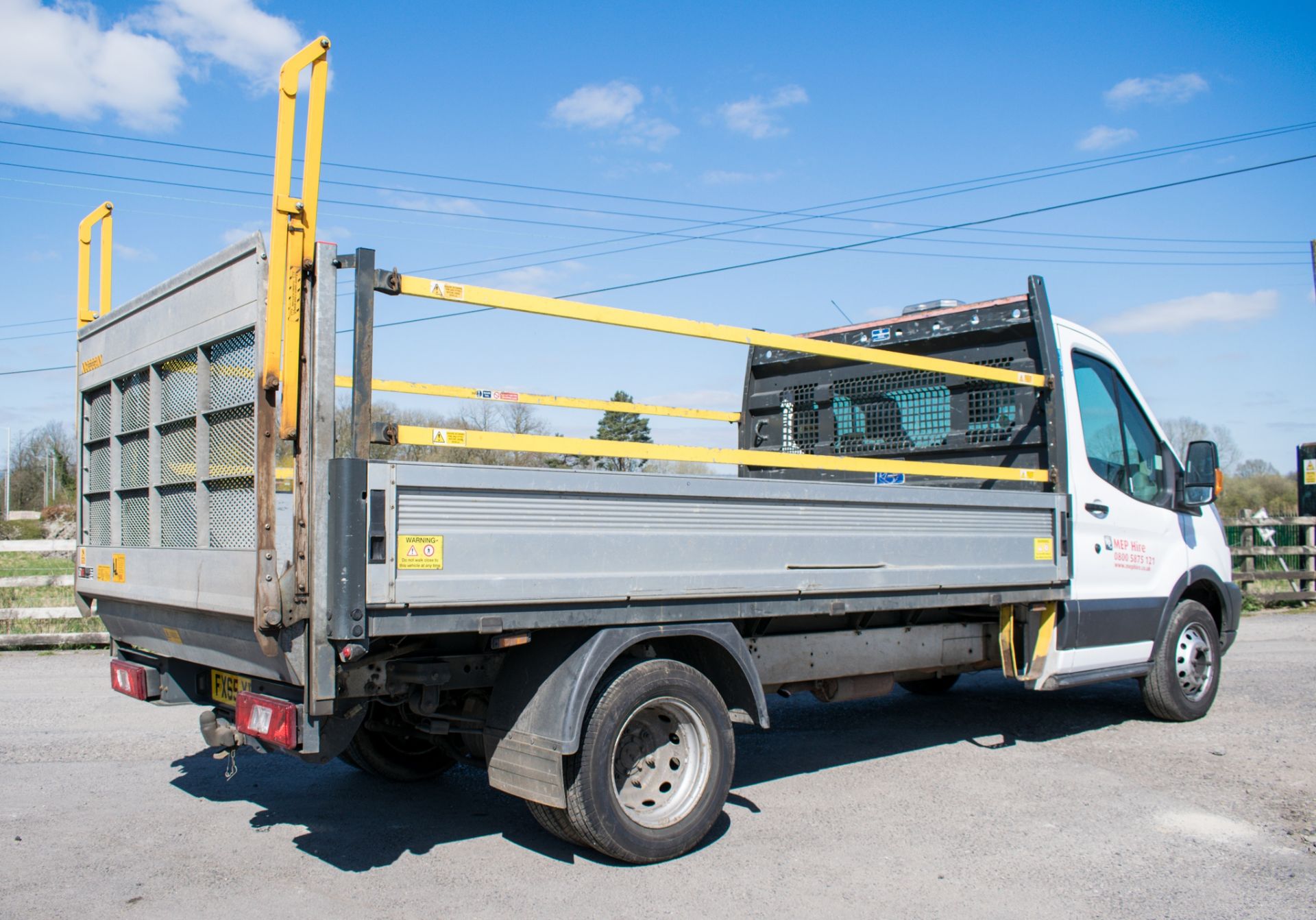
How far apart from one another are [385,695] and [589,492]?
1.16 m

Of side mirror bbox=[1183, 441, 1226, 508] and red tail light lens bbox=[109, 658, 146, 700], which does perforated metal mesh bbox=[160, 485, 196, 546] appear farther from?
side mirror bbox=[1183, 441, 1226, 508]

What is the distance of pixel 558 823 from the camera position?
4250 mm

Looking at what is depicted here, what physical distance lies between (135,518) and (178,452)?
1.78 feet

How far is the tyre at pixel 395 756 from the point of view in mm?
5496

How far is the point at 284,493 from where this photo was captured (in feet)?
13.8

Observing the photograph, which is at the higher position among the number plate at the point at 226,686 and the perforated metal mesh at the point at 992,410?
the perforated metal mesh at the point at 992,410

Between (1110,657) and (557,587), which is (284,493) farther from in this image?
(1110,657)

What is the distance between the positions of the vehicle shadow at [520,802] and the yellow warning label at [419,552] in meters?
1.52

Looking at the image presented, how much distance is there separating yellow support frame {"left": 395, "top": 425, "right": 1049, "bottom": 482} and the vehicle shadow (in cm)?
174

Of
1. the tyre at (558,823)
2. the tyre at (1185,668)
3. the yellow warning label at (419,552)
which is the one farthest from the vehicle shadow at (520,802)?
the yellow warning label at (419,552)

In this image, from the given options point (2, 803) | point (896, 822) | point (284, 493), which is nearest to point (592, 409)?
point (284, 493)

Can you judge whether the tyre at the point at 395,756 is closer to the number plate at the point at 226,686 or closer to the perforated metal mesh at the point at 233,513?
the number plate at the point at 226,686

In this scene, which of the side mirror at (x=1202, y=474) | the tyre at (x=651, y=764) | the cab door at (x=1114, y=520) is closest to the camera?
the tyre at (x=651, y=764)

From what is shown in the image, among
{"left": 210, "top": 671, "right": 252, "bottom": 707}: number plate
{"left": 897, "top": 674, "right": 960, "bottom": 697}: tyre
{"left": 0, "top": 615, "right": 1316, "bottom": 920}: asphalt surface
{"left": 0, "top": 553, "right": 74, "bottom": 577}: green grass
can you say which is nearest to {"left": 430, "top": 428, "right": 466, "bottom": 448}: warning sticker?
{"left": 210, "top": 671, "right": 252, "bottom": 707}: number plate
